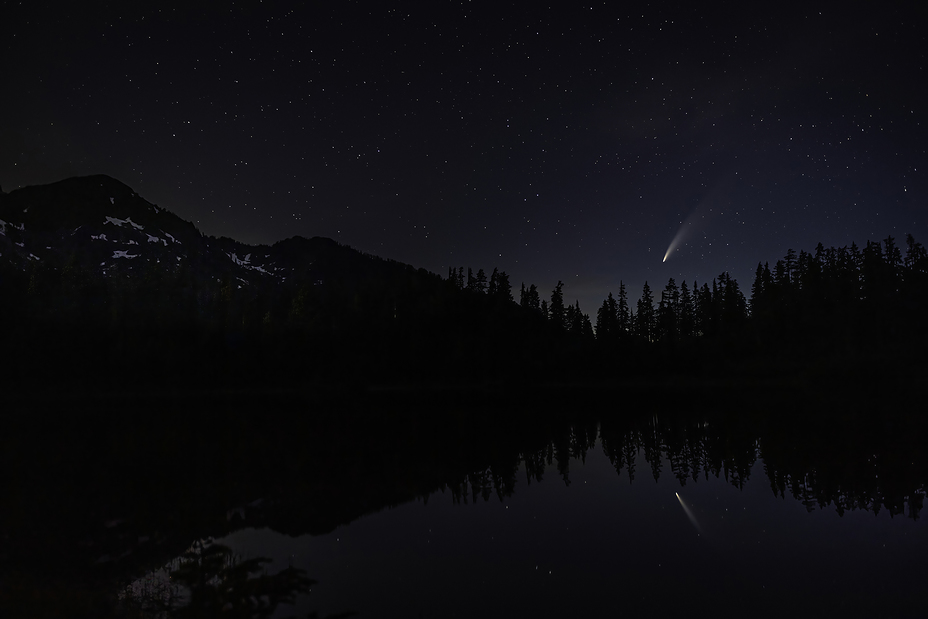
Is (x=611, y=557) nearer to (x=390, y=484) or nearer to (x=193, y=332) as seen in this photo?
(x=390, y=484)

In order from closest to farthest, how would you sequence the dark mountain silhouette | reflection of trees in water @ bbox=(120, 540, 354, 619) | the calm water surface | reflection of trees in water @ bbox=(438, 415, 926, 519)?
reflection of trees in water @ bbox=(120, 540, 354, 619), the calm water surface, reflection of trees in water @ bbox=(438, 415, 926, 519), the dark mountain silhouette

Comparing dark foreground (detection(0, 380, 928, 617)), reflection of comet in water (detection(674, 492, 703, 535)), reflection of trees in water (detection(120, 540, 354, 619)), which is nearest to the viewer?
reflection of trees in water (detection(120, 540, 354, 619))

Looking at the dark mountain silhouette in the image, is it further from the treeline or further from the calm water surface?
the calm water surface

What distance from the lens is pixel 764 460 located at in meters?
24.8

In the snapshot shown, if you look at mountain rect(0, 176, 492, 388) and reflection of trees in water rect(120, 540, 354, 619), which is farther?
mountain rect(0, 176, 492, 388)

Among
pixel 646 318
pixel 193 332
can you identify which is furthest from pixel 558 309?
pixel 193 332

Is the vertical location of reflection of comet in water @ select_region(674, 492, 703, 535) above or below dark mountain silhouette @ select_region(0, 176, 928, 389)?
below

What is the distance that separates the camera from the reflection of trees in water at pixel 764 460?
727 inches

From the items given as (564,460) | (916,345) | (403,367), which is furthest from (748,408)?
(403,367)

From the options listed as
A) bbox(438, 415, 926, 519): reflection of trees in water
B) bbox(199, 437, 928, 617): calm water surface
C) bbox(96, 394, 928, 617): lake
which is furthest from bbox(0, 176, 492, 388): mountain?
bbox(199, 437, 928, 617): calm water surface

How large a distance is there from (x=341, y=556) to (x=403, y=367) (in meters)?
99.0

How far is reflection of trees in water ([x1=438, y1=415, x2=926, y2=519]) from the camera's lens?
60.5 ft

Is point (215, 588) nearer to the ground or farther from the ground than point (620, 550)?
farther from the ground

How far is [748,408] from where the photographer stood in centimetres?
5084
